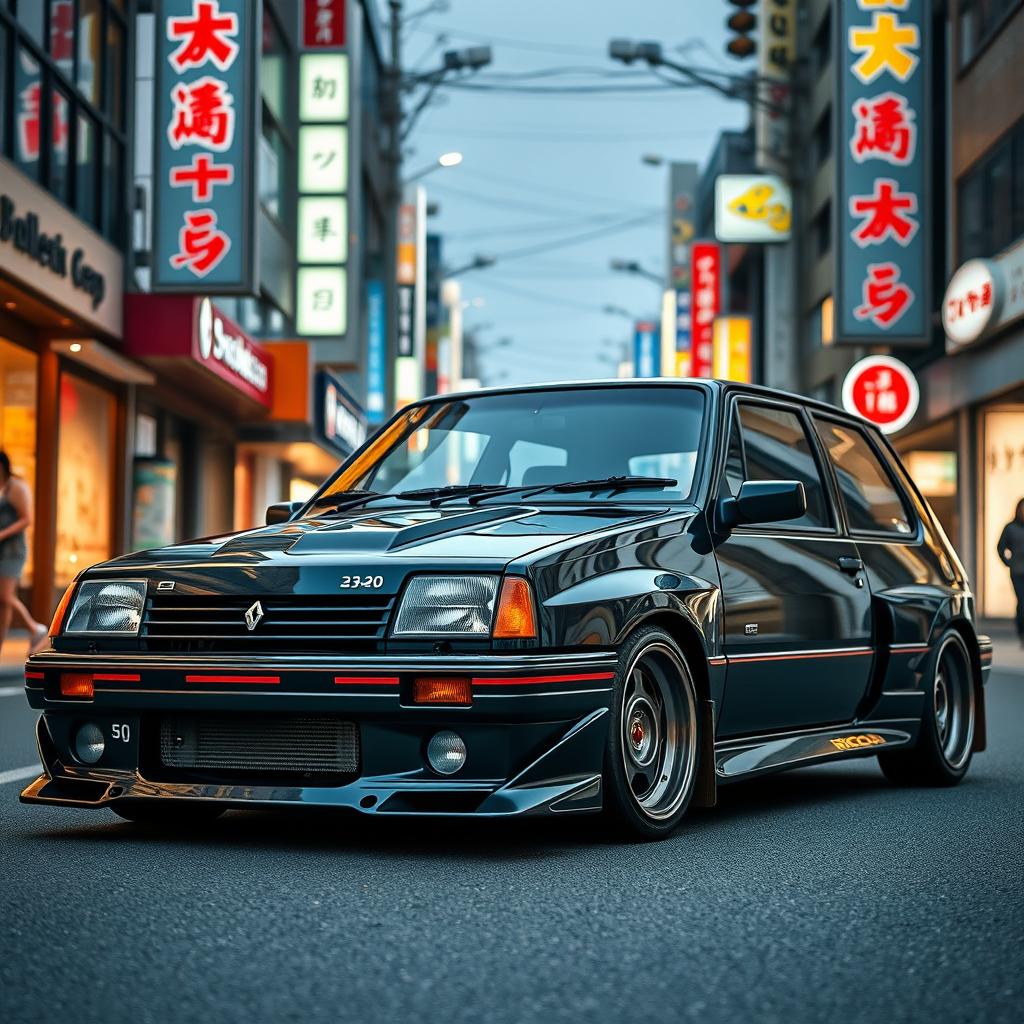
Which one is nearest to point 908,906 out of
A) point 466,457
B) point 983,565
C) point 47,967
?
point 47,967

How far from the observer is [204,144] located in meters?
20.3

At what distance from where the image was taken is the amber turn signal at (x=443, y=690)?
16.6ft

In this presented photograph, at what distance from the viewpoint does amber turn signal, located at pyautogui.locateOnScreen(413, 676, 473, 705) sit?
5.05 m

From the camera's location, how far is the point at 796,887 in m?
4.82

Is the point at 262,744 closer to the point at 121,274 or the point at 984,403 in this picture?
the point at 121,274

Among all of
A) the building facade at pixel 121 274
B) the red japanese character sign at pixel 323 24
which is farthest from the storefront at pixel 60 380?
the red japanese character sign at pixel 323 24

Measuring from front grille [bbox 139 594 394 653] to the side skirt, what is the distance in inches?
55.5

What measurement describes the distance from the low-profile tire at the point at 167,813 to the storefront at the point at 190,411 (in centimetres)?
1496

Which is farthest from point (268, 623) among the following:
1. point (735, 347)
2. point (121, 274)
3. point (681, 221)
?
point (681, 221)

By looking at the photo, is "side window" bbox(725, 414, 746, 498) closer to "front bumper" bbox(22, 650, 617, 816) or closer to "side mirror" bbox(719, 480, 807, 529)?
"side mirror" bbox(719, 480, 807, 529)

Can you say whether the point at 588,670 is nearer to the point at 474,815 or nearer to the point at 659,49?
the point at 474,815

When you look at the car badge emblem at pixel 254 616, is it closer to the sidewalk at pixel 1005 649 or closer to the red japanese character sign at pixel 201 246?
the sidewalk at pixel 1005 649

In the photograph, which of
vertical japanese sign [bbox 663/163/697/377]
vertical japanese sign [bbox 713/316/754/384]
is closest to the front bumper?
vertical japanese sign [bbox 713/316/754/384]

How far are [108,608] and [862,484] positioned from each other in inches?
135
